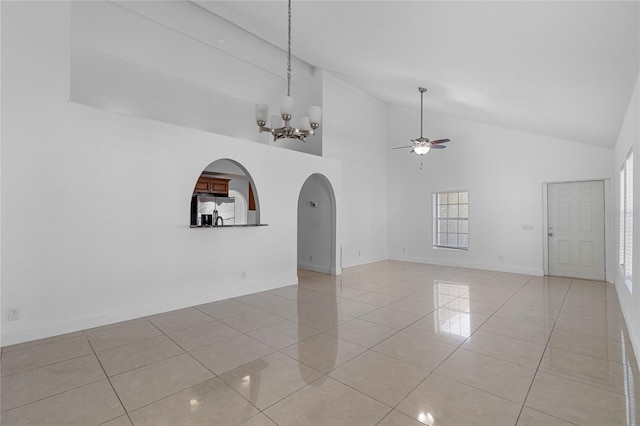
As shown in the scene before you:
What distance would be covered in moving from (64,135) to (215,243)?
2291 mm

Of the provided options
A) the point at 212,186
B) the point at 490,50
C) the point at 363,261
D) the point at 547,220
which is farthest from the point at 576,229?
the point at 212,186

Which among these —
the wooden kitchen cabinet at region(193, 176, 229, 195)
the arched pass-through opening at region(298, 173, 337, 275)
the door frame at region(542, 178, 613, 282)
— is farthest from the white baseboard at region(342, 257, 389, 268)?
the door frame at region(542, 178, 613, 282)

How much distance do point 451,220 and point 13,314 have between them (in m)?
8.43

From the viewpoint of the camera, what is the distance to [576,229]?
645cm

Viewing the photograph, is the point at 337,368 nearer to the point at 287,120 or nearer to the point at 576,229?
the point at 287,120

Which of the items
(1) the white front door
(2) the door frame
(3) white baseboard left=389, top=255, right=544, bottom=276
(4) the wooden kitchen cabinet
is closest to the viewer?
(2) the door frame

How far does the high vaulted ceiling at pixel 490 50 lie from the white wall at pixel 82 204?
92.5 inches

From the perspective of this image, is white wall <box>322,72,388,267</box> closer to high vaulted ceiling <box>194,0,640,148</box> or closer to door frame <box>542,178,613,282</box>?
high vaulted ceiling <box>194,0,640,148</box>

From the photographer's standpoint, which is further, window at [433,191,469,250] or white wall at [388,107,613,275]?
window at [433,191,469,250]

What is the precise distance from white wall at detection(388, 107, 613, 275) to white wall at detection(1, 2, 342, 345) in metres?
5.60

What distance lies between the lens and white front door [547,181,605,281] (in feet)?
20.4

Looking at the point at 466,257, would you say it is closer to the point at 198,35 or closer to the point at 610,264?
the point at 610,264

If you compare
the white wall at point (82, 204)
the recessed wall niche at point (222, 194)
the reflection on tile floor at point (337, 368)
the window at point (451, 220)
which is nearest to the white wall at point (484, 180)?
the window at point (451, 220)

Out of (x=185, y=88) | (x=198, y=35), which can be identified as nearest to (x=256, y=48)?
(x=198, y=35)
